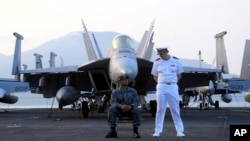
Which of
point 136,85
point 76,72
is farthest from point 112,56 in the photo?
point 76,72

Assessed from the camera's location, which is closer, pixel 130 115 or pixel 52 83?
pixel 130 115

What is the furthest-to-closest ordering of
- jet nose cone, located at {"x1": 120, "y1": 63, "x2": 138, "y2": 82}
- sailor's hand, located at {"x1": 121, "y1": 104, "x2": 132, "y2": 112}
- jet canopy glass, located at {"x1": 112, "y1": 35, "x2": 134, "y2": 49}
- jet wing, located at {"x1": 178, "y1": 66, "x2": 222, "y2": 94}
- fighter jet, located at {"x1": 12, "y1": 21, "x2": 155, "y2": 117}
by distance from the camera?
1. jet wing, located at {"x1": 178, "y1": 66, "x2": 222, "y2": 94}
2. jet canopy glass, located at {"x1": 112, "y1": 35, "x2": 134, "y2": 49}
3. fighter jet, located at {"x1": 12, "y1": 21, "x2": 155, "y2": 117}
4. jet nose cone, located at {"x1": 120, "y1": 63, "x2": 138, "y2": 82}
5. sailor's hand, located at {"x1": 121, "y1": 104, "x2": 132, "y2": 112}

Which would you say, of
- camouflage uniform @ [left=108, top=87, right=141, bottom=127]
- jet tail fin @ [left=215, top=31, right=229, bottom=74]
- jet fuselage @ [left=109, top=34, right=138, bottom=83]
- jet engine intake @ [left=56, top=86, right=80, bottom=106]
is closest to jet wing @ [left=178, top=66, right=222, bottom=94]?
jet tail fin @ [left=215, top=31, right=229, bottom=74]

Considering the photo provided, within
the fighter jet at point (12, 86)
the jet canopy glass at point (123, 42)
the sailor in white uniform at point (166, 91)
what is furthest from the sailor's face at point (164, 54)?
the fighter jet at point (12, 86)

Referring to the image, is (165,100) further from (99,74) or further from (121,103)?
(99,74)

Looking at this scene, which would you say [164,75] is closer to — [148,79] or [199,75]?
[148,79]

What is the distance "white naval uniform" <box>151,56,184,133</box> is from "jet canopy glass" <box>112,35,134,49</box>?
8754 mm

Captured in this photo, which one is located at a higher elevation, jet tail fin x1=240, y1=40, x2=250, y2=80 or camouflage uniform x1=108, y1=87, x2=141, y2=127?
A: jet tail fin x1=240, y1=40, x2=250, y2=80

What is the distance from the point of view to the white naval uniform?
30.9ft

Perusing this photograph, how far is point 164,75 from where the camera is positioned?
9492mm

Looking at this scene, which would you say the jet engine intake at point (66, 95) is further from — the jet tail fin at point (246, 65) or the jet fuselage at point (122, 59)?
the jet tail fin at point (246, 65)

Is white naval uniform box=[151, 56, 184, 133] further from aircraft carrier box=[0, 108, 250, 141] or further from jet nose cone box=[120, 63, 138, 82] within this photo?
jet nose cone box=[120, 63, 138, 82]

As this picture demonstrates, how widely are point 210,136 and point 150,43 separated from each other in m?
14.8

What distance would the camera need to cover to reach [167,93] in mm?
9383
